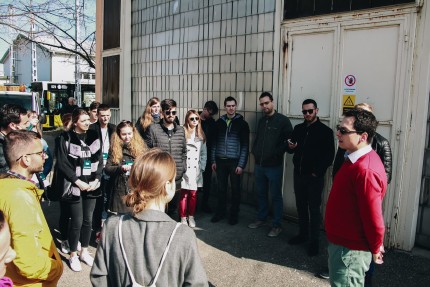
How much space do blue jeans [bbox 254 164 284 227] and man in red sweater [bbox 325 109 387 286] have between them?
7.85ft

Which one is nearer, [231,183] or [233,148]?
[233,148]

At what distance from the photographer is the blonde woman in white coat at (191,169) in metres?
5.52

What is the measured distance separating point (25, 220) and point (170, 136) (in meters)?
3.14

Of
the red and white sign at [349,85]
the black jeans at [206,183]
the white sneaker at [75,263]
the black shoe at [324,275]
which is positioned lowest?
the white sneaker at [75,263]

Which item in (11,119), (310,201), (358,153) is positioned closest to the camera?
(358,153)

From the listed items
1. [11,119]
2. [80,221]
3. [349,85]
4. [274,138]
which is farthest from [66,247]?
[349,85]

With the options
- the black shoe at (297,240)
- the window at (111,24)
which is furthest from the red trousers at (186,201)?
the window at (111,24)

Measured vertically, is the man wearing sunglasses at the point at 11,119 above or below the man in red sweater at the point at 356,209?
above

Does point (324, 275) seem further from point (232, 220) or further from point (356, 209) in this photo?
point (232, 220)

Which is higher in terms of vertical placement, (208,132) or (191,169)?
(208,132)

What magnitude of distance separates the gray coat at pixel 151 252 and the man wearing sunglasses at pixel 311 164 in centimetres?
311

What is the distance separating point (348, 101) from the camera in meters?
4.88

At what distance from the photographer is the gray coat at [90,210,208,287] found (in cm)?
171

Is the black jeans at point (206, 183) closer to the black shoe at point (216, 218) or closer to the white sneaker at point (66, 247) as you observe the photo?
the black shoe at point (216, 218)
